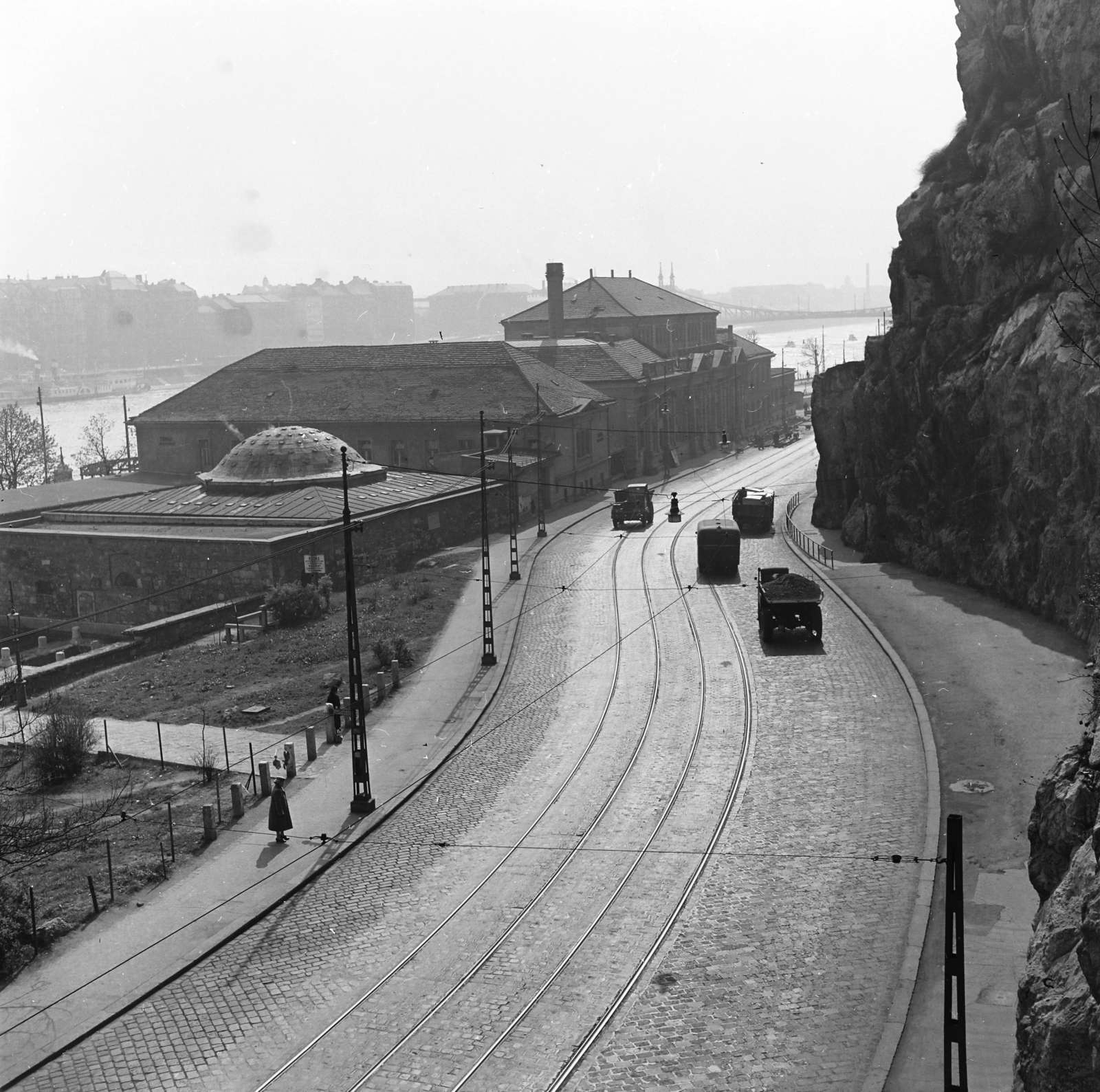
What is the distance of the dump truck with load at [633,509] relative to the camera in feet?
209

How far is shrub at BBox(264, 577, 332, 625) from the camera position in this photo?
4409cm

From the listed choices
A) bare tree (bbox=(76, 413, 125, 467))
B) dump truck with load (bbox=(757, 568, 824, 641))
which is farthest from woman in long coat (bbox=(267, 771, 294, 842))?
bare tree (bbox=(76, 413, 125, 467))

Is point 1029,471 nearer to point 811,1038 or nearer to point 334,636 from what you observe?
point 334,636

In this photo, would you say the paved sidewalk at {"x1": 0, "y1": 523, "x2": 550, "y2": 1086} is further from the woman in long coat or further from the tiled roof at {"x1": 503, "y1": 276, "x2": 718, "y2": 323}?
the tiled roof at {"x1": 503, "y1": 276, "x2": 718, "y2": 323}

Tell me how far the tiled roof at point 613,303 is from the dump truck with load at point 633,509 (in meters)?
39.9

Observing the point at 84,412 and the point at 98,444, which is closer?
the point at 98,444

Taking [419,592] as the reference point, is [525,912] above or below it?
below

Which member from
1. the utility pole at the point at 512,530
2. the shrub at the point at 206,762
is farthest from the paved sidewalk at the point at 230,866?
the utility pole at the point at 512,530

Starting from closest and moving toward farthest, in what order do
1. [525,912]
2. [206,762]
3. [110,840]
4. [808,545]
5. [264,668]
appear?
[525,912] → [110,840] → [206,762] → [264,668] → [808,545]

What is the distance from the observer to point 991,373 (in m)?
45.3

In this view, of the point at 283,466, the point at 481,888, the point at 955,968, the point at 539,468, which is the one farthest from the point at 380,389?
the point at 955,968

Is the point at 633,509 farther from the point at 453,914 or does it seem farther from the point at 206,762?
the point at 453,914

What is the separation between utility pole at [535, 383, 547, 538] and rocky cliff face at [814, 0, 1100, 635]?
1329 cm

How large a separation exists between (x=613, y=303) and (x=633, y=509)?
42.5 meters
